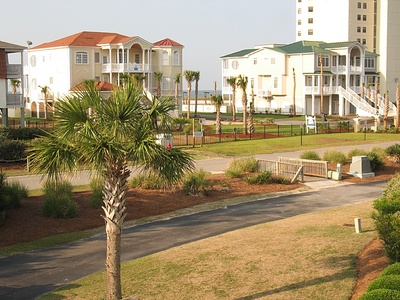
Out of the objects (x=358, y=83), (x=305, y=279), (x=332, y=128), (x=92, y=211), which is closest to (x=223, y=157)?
(x=92, y=211)

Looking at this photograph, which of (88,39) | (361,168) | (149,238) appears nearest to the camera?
(149,238)

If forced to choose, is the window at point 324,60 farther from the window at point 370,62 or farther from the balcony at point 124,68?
the balcony at point 124,68

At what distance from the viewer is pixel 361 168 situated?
31219mm

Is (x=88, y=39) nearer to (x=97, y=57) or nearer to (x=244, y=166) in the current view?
(x=97, y=57)

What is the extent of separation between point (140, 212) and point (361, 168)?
43.7 feet

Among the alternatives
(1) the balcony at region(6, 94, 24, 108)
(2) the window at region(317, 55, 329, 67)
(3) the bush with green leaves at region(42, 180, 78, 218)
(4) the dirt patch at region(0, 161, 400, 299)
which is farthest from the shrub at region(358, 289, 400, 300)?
(2) the window at region(317, 55, 329, 67)

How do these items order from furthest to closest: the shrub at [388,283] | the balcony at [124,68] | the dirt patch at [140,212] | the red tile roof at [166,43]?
the red tile roof at [166,43]
the balcony at [124,68]
the dirt patch at [140,212]
the shrub at [388,283]

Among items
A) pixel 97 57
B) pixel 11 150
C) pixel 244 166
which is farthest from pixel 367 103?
pixel 11 150

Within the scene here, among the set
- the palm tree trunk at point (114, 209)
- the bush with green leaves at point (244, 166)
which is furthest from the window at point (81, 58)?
the palm tree trunk at point (114, 209)

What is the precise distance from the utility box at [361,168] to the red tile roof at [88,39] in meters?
43.3

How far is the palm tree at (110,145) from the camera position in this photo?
11.8m

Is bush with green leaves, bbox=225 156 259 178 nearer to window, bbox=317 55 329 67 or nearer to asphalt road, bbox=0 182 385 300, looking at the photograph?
asphalt road, bbox=0 182 385 300

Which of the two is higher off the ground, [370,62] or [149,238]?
[370,62]

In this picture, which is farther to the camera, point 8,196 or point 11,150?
point 11,150
